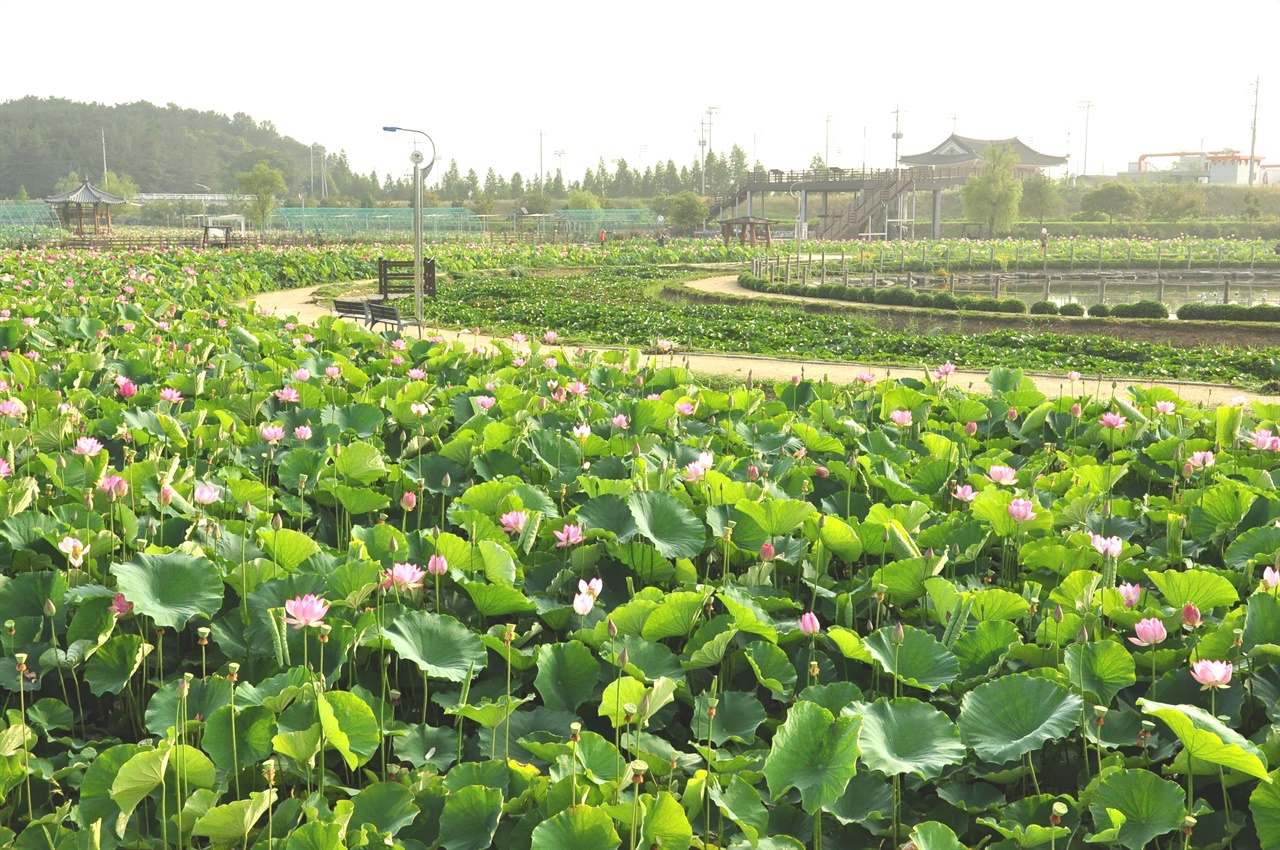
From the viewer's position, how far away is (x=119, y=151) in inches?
4690

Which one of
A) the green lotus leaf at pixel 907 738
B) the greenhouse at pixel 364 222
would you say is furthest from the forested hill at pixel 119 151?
the green lotus leaf at pixel 907 738

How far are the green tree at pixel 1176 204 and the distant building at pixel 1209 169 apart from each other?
34.6m

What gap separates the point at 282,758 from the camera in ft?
7.39

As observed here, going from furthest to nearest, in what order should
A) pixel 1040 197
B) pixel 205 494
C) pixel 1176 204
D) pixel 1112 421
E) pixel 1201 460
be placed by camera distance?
pixel 1040 197 < pixel 1176 204 < pixel 1112 421 < pixel 1201 460 < pixel 205 494

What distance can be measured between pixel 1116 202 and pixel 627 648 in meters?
61.2

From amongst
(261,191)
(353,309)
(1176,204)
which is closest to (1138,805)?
(353,309)

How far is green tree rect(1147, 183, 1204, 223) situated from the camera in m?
56.5

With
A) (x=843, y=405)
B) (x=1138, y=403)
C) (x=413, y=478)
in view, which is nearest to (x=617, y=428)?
(x=413, y=478)

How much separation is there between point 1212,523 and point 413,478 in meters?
2.48

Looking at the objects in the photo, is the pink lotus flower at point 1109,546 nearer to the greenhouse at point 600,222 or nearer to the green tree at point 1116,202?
the greenhouse at point 600,222

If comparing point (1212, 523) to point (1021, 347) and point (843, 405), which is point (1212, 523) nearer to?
point (843, 405)

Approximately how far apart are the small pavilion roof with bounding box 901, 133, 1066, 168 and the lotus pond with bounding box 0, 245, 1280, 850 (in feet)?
285

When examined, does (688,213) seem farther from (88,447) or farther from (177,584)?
(177,584)

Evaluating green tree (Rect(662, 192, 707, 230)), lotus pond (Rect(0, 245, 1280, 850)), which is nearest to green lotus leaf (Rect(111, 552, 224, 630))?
lotus pond (Rect(0, 245, 1280, 850))
